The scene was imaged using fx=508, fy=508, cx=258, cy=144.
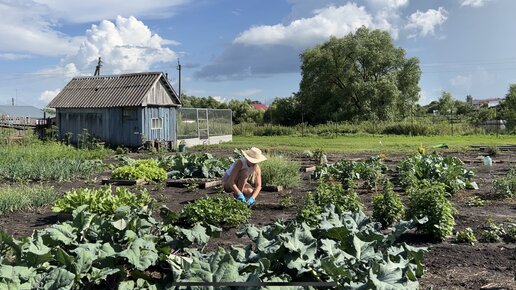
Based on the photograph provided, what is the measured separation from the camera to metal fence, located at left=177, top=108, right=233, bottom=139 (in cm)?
2738

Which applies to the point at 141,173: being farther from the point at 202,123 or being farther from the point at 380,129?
the point at 380,129

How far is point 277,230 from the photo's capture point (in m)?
4.20

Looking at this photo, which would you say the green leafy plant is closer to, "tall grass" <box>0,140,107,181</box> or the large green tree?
"tall grass" <box>0,140,107,181</box>

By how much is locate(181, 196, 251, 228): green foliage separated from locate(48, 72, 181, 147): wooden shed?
17.9 meters

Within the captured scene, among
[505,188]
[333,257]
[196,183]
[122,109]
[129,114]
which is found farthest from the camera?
[122,109]

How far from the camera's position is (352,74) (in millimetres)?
49531

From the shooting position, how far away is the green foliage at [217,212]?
6363 mm

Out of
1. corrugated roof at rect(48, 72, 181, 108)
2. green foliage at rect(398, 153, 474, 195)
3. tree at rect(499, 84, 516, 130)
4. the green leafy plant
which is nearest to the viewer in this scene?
the green leafy plant

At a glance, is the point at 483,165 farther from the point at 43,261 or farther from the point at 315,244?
the point at 43,261

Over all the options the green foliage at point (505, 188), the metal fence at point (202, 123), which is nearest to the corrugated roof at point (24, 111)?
the metal fence at point (202, 123)

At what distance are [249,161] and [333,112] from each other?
141ft

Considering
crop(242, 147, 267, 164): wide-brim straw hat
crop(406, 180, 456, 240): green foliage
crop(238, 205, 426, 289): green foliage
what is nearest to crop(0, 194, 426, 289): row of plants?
crop(238, 205, 426, 289): green foliage

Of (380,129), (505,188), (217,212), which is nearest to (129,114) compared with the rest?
(505,188)

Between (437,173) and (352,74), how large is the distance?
134 ft
